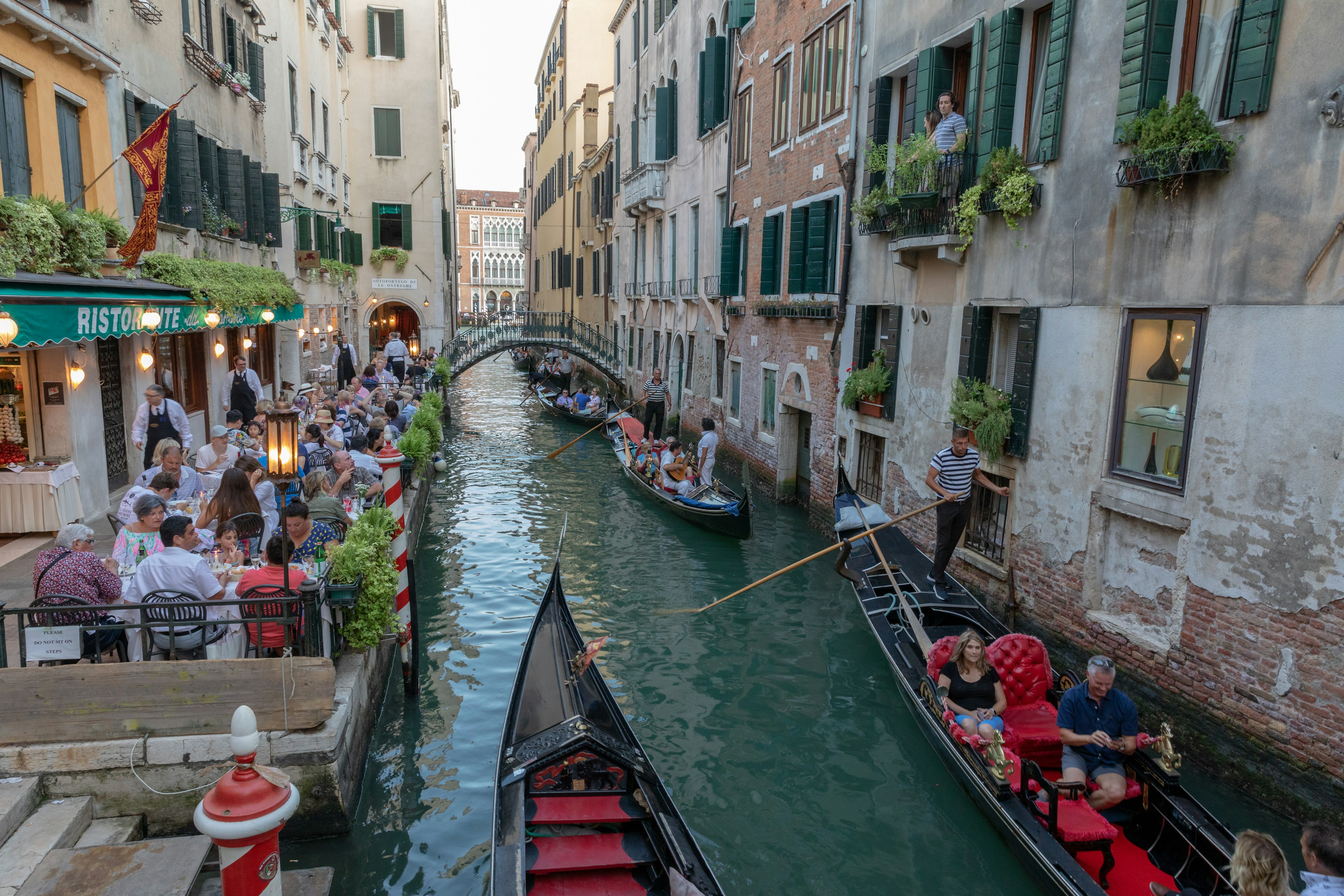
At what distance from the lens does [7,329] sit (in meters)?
5.81

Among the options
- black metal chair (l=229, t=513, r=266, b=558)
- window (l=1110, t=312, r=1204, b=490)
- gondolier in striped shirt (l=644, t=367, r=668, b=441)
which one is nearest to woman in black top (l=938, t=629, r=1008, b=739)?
window (l=1110, t=312, r=1204, b=490)

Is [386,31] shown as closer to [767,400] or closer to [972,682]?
[767,400]

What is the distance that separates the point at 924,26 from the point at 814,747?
7.00 m

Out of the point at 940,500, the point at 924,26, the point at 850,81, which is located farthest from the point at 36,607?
the point at 850,81

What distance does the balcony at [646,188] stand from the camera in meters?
19.5

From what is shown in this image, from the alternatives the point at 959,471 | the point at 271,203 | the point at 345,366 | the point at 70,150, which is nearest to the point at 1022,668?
the point at 959,471

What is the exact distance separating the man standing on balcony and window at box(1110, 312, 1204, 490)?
2815mm

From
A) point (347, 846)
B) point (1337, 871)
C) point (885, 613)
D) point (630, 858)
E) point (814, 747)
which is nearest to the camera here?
point (1337, 871)

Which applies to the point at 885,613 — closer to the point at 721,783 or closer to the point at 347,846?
the point at 721,783

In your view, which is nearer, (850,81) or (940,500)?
(940,500)

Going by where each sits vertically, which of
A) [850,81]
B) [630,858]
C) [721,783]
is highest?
[850,81]

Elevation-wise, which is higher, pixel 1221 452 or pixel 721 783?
pixel 1221 452

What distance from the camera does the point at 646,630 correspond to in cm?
835

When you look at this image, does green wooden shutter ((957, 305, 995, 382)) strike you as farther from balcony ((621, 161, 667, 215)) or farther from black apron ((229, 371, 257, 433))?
balcony ((621, 161, 667, 215))
